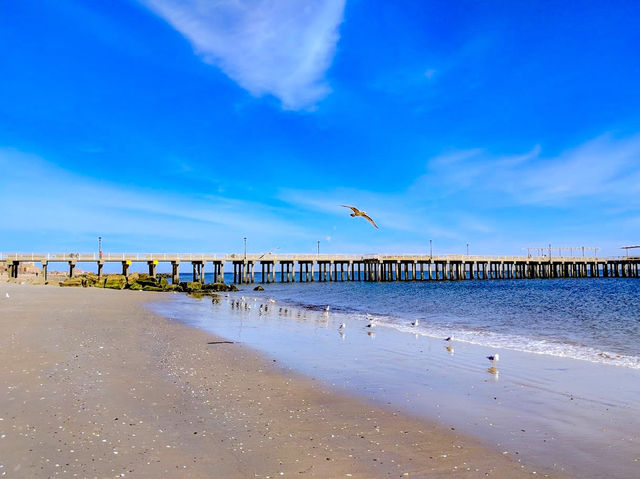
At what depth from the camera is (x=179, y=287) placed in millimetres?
44656

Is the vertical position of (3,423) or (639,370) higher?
(3,423)

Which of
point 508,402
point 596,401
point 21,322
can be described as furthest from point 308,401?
point 21,322

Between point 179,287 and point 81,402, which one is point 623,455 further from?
point 179,287

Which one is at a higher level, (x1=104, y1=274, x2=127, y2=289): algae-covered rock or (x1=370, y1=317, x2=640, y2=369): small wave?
(x1=104, y1=274, x2=127, y2=289): algae-covered rock

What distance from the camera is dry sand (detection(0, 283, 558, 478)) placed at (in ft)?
13.2

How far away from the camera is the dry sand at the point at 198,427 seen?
4.03m

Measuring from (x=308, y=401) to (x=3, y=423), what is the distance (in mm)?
3591

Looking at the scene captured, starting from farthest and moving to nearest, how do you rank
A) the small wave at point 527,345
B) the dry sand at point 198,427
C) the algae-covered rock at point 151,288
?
the algae-covered rock at point 151,288 → the small wave at point 527,345 → the dry sand at point 198,427

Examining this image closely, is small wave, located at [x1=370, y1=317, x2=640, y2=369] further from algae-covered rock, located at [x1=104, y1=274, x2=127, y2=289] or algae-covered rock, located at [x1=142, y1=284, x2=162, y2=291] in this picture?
algae-covered rock, located at [x1=104, y1=274, x2=127, y2=289]

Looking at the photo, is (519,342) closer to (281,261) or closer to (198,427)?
(198,427)

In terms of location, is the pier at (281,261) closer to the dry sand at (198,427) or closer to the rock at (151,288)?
the rock at (151,288)

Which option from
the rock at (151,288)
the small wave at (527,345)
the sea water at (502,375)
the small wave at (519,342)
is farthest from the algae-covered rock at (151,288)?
the small wave at (527,345)

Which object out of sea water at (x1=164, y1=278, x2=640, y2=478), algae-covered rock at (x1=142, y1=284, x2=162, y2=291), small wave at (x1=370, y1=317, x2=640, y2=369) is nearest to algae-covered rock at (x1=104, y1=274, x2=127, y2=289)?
algae-covered rock at (x1=142, y1=284, x2=162, y2=291)

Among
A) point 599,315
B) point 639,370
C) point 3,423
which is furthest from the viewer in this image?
point 599,315
